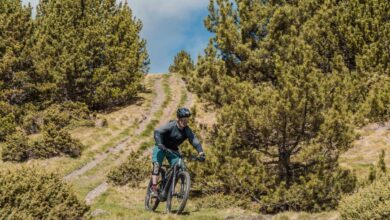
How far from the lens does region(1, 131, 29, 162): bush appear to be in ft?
94.7

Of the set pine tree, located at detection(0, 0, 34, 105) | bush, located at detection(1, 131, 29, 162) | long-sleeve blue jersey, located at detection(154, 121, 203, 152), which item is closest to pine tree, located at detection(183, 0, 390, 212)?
long-sleeve blue jersey, located at detection(154, 121, 203, 152)

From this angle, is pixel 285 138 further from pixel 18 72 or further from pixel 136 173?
pixel 18 72

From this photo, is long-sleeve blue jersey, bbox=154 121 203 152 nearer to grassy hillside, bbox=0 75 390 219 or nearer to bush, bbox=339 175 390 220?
grassy hillside, bbox=0 75 390 219

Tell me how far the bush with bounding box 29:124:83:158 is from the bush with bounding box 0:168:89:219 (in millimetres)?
17837

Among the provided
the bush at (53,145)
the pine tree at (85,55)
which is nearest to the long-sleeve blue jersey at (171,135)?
the bush at (53,145)

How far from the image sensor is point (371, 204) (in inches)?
324

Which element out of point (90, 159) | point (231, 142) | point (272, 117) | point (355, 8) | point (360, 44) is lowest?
point (90, 159)

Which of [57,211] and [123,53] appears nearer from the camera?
[57,211]

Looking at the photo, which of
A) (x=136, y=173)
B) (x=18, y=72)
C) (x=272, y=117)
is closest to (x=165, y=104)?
(x=18, y=72)

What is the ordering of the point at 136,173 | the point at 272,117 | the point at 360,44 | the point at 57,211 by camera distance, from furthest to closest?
the point at 360,44, the point at 136,173, the point at 272,117, the point at 57,211

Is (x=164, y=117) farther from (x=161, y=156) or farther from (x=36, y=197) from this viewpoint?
(x=36, y=197)

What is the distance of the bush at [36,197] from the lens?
34.5 ft

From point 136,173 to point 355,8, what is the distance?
1600cm

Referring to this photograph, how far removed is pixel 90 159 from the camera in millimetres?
29734
